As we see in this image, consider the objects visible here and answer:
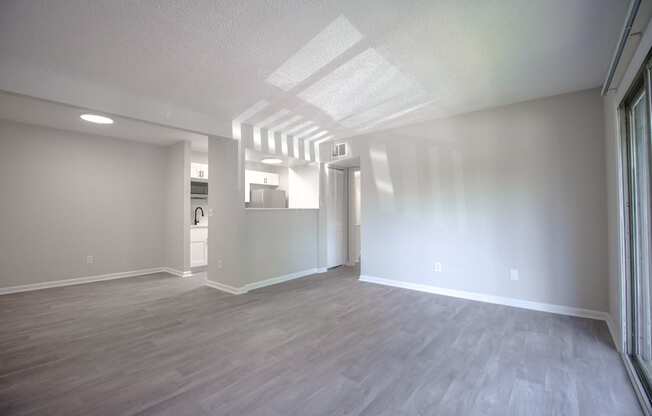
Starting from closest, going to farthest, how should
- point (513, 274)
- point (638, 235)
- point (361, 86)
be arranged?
point (638, 235) < point (361, 86) < point (513, 274)

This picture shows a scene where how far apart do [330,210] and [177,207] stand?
303 centimetres

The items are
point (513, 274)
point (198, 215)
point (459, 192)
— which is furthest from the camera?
point (198, 215)

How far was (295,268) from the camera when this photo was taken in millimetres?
5070

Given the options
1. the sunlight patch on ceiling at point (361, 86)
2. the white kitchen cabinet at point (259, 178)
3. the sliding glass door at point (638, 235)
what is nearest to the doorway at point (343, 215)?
the white kitchen cabinet at point (259, 178)

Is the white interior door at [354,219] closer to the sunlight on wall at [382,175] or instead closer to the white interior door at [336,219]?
the white interior door at [336,219]

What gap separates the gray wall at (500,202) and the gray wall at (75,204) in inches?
178

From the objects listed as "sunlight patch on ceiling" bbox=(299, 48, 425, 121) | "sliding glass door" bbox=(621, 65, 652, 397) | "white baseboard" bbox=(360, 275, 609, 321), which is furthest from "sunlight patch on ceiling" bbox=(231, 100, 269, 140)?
"sliding glass door" bbox=(621, 65, 652, 397)

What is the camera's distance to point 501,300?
3.56 m

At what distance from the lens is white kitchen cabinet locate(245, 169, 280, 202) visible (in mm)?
6488

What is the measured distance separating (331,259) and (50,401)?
4.46 meters

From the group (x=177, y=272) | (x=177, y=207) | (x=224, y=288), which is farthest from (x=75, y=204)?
(x=224, y=288)

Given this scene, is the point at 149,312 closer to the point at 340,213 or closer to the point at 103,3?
the point at 103,3

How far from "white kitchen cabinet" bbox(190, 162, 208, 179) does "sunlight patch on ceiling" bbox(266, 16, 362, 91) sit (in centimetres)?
357

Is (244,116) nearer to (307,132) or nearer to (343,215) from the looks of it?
(307,132)
